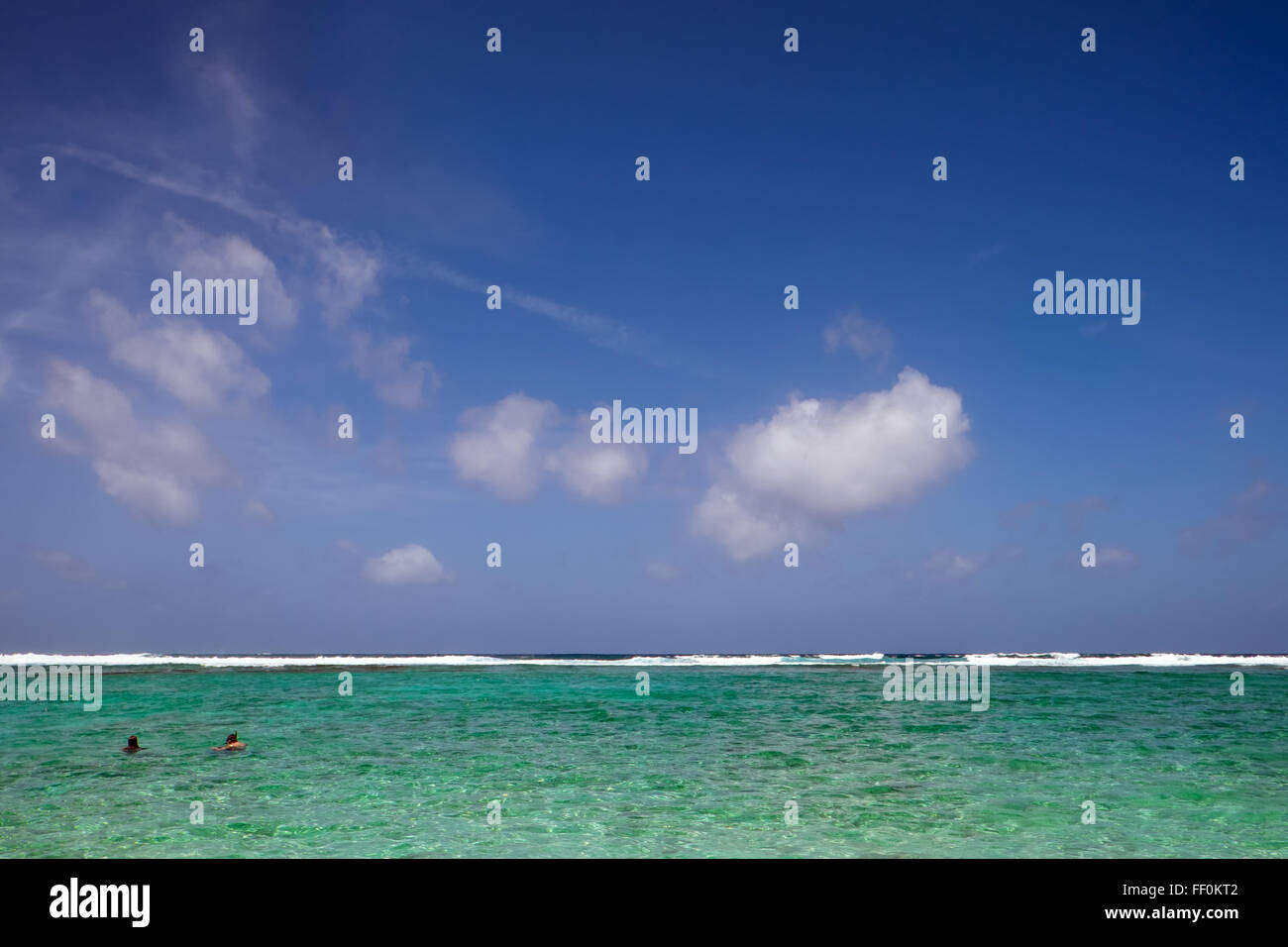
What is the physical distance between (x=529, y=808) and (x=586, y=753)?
6.13m

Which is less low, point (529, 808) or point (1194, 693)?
point (529, 808)

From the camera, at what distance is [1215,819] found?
42.2 ft

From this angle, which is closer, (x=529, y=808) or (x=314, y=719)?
(x=529, y=808)

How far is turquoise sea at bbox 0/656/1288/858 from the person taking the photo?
11586 millimetres

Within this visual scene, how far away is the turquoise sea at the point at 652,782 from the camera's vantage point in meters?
11.6

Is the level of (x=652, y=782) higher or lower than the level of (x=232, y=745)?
higher

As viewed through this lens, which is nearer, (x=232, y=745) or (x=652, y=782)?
(x=652, y=782)

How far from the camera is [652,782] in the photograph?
15781mm

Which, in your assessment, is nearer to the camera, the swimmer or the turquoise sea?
the turquoise sea

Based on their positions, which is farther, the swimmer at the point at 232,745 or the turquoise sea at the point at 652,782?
the swimmer at the point at 232,745
